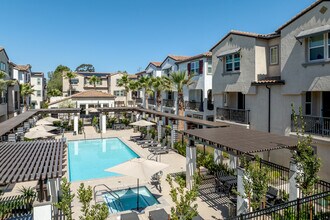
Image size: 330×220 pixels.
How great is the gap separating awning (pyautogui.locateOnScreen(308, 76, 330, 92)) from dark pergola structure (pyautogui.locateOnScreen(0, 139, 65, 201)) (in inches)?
633

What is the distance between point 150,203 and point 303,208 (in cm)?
771

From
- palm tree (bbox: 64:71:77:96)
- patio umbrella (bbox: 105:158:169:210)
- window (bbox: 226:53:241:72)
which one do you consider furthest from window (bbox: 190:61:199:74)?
palm tree (bbox: 64:71:77:96)

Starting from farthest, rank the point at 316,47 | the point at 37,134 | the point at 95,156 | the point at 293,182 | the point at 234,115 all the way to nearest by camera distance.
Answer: the point at 95,156 → the point at 234,115 → the point at 37,134 → the point at 316,47 → the point at 293,182

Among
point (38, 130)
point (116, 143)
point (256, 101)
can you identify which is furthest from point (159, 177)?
point (116, 143)

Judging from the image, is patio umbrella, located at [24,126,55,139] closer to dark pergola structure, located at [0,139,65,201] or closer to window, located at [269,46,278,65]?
dark pergola structure, located at [0,139,65,201]

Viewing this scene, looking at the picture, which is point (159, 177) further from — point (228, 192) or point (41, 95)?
point (41, 95)

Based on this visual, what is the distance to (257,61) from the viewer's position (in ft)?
69.9

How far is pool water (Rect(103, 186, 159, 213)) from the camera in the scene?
13.6 meters

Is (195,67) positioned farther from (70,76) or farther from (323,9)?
(70,76)

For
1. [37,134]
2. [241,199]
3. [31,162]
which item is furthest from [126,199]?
[37,134]

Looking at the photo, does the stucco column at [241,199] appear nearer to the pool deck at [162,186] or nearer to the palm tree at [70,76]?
the pool deck at [162,186]

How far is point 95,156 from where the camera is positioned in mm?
27406

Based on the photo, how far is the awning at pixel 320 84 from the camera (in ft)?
A: 51.9

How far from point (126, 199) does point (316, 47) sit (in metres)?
16.0
